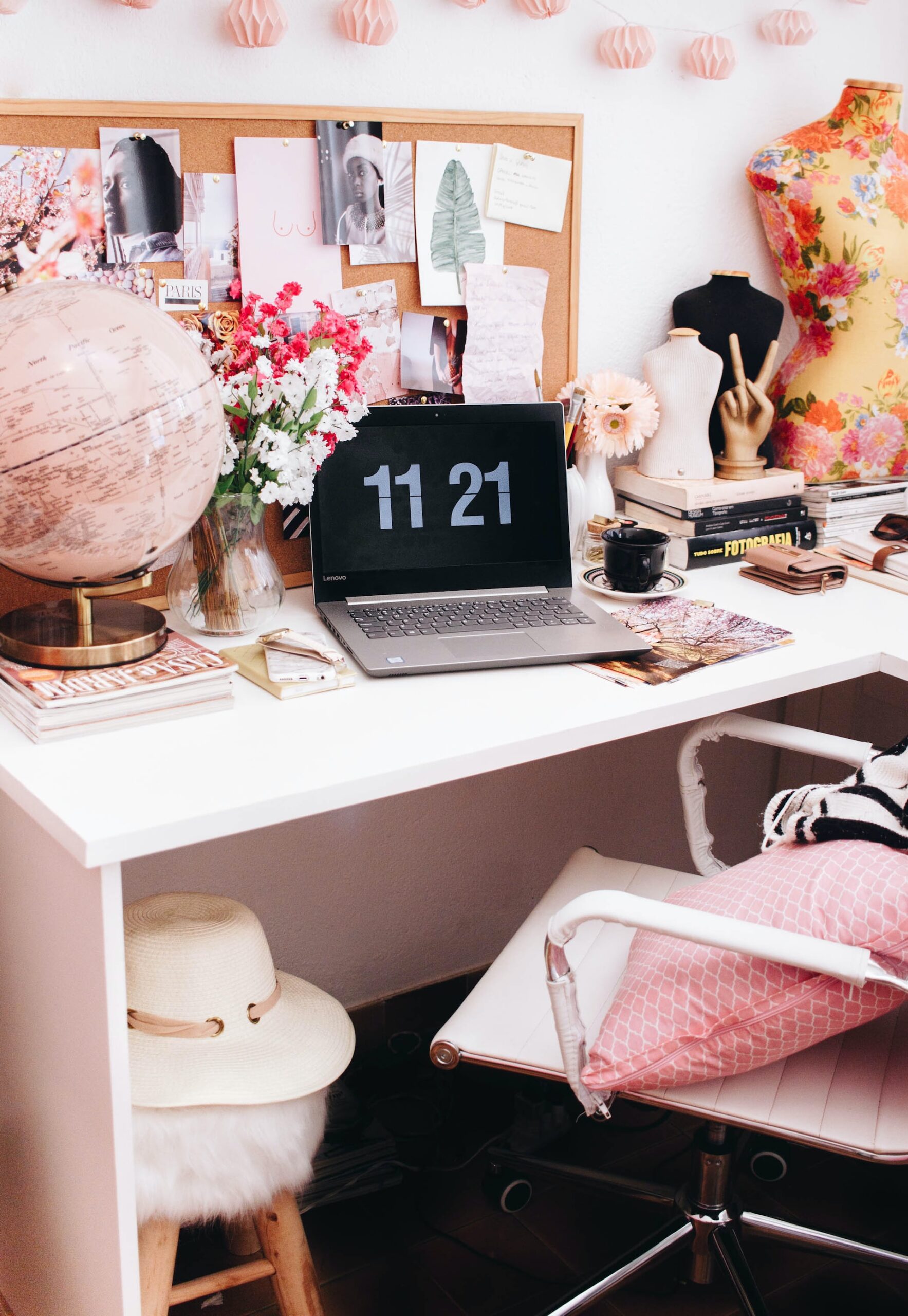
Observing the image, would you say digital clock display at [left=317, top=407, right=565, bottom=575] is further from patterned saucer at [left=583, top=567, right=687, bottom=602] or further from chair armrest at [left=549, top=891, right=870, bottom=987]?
chair armrest at [left=549, top=891, right=870, bottom=987]

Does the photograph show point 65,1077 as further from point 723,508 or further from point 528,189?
point 528,189

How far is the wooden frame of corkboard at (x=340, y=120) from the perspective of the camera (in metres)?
1.27

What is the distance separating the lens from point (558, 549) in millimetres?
1519

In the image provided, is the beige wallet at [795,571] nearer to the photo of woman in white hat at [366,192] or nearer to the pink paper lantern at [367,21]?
the photo of woman in white hat at [366,192]

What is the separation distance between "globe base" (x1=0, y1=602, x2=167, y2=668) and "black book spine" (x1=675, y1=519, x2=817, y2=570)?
777 millimetres

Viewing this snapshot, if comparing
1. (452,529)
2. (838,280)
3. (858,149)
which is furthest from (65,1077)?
(858,149)

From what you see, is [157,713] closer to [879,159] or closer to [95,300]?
[95,300]

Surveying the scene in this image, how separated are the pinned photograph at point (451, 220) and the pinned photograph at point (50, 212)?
417mm

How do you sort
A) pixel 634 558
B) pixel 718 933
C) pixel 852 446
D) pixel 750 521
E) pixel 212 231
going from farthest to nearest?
pixel 852 446 → pixel 750 521 → pixel 634 558 → pixel 212 231 → pixel 718 933

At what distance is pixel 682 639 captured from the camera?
1364 millimetres

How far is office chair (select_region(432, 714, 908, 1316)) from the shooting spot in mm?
961

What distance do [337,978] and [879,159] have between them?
145 centimetres

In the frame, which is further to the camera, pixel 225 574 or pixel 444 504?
pixel 444 504

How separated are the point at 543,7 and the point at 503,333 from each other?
1.32 feet
